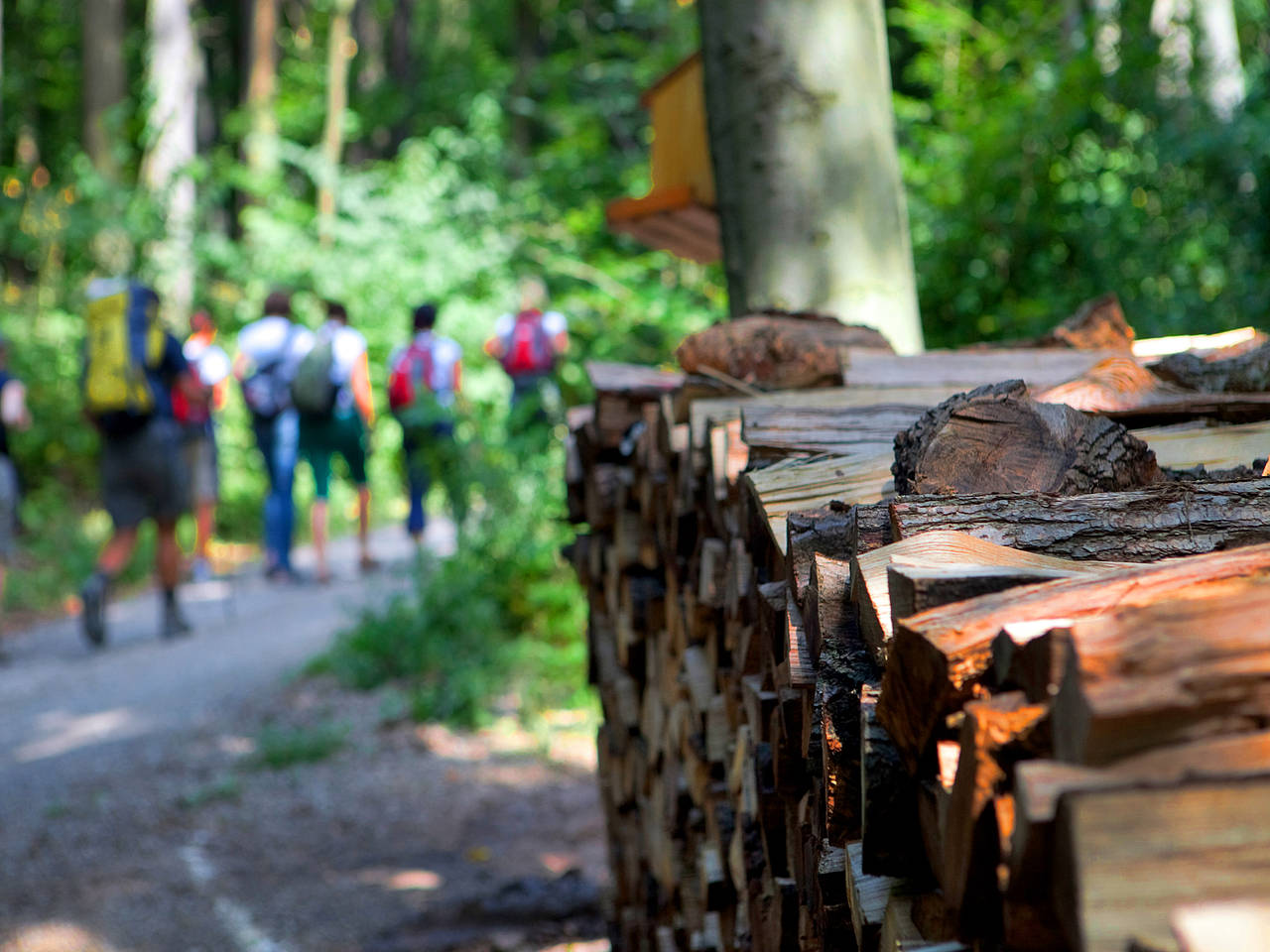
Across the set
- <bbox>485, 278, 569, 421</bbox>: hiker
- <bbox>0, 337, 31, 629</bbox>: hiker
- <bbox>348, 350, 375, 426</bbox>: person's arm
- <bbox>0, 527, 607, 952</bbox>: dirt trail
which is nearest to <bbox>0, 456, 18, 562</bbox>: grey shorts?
<bbox>0, 337, 31, 629</bbox>: hiker

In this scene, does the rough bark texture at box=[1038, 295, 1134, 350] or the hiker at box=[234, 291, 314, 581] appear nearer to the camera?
the rough bark texture at box=[1038, 295, 1134, 350]

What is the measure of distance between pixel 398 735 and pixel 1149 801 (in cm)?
500

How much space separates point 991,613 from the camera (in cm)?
90

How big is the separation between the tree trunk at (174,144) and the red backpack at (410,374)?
18.3 ft

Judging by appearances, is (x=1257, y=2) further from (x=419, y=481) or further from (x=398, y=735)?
(x=398, y=735)

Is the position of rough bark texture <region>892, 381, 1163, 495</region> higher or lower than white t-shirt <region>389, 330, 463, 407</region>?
lower

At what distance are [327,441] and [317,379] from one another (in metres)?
0.50

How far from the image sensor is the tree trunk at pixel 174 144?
13.1 metres

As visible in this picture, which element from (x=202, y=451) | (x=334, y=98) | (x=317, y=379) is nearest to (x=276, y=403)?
(x=317, y=379)

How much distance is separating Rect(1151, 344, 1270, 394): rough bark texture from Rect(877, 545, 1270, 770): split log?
3.10 ft

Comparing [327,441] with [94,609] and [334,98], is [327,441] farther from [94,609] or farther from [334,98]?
[334,98]

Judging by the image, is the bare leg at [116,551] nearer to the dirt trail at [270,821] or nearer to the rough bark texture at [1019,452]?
the dirt trail at [270,821]

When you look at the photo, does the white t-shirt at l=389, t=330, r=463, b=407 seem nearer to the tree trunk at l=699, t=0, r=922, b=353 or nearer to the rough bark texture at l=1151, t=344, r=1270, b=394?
the tree trunk at l=699, t=0, r=922, b=353

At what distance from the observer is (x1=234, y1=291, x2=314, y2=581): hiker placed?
8.34 meters
